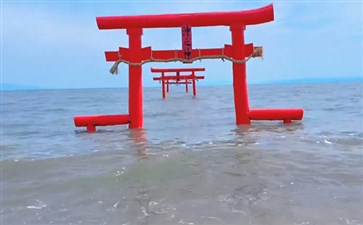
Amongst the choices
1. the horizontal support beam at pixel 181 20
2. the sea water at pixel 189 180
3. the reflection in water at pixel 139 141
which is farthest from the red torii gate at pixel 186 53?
the sea water at pixel 189 180

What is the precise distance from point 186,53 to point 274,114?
70.1 inches

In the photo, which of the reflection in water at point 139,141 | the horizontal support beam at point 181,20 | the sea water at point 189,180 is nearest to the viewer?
the sea water at point 189,180

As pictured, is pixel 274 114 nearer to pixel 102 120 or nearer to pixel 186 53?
pixel 186 53

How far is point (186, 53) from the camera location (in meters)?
6.50

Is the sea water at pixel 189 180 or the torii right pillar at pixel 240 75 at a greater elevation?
the torii right pillar at pixel 240 75

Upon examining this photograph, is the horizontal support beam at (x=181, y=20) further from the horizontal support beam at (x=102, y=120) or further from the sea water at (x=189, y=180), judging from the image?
the sea water at (x=189, y=180)

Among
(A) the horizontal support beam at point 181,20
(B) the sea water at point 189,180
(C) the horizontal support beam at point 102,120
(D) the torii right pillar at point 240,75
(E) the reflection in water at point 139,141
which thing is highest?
(A) the horizontal support beam at point 181,20

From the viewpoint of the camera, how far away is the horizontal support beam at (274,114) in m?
6.61

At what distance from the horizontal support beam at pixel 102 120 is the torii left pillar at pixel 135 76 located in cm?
15

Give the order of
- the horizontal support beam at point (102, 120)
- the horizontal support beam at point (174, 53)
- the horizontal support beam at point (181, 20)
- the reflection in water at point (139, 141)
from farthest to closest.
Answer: the horizontal support beam at point (102, 120) < the horizontal support beam at point (174, 53) < the horizontal support beam at point (181, 20) < the reflection in water at point (139, 141)

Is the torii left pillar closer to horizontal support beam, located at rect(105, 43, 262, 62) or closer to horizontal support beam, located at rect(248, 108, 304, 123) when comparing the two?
horizontal support beam, located at rect(105, 43, 262, 62)

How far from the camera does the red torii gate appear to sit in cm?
632

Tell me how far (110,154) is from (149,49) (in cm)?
241

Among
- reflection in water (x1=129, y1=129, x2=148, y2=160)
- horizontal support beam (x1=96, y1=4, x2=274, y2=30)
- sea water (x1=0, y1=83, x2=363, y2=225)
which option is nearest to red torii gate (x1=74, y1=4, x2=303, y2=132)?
horizontal support beam (x1=96, y1=4, x2=274, y2=30)
